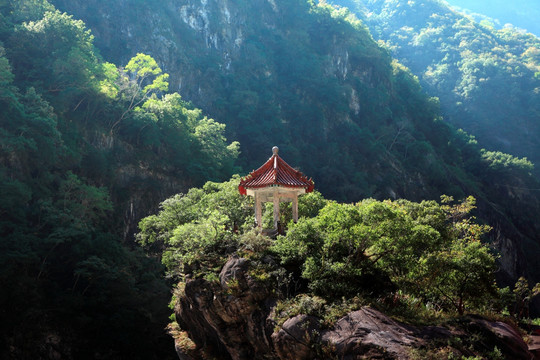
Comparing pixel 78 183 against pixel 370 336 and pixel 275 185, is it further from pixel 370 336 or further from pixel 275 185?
pixel 370 336

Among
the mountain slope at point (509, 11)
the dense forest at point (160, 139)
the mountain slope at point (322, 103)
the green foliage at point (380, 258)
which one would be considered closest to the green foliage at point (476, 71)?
the dense forest at point (160, 139)

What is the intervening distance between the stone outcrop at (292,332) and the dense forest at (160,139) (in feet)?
36.3

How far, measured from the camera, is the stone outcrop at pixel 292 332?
39.5 feet

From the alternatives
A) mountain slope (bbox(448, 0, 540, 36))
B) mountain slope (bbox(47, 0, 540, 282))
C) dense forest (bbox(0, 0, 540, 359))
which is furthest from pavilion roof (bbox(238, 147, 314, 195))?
mountain slope (bbox(448, 0, 540, 36))

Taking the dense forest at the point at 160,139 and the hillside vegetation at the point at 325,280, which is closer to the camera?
the hillside vegetation at the point at 325,280

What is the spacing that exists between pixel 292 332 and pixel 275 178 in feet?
17.2

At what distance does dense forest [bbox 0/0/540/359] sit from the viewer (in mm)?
26594

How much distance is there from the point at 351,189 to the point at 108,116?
67.8ft

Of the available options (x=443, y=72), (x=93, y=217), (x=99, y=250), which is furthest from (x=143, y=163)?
(x=443, y=72)

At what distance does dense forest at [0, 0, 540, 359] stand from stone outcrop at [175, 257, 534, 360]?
11.1m

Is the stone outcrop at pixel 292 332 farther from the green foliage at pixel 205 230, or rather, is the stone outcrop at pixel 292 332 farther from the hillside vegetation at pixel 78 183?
the hillside vegetation at pixel 78 183

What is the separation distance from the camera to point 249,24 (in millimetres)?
63438

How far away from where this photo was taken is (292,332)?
42.9 feet

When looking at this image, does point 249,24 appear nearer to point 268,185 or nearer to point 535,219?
point 535,219
